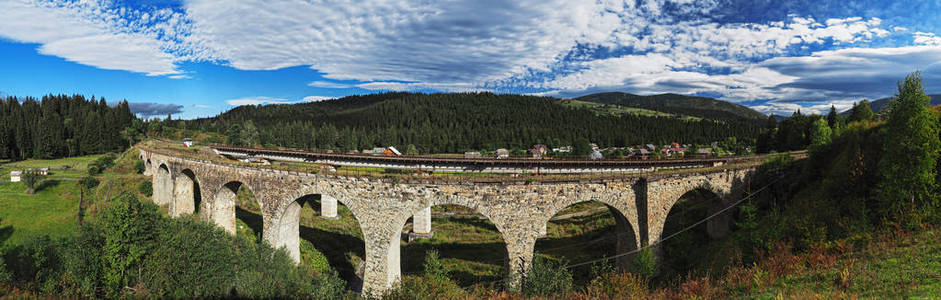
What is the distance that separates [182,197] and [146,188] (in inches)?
539

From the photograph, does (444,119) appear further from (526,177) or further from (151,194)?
(526,177)

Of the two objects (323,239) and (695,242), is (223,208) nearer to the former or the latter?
(323,239)

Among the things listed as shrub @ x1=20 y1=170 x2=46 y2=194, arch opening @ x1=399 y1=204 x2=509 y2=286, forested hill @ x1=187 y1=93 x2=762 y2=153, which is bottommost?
arch opening @ x1=399 y1=204 x2=509 y2=286

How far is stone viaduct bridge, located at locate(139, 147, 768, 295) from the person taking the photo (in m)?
23.5

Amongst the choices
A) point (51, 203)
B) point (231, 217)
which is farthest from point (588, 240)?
point (51, 203)

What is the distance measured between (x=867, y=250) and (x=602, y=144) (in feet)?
385

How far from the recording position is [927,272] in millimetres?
12172

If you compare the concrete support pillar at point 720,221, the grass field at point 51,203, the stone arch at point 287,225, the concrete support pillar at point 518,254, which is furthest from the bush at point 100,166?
the concrete support pillar at point 720,221

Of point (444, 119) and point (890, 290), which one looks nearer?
point (890, 290)

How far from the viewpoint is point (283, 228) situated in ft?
94.1

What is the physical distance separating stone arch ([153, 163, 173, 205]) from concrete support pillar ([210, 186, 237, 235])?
19518 mm

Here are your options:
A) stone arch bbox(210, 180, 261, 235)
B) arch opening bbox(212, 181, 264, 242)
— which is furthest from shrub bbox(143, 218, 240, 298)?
stone arch bbox(210, 180, 261, 235)

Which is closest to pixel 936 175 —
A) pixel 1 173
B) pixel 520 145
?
pixel 1 173

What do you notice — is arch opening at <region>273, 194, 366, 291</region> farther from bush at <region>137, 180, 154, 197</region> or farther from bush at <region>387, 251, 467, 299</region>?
bush at <region>137, 180, 154, 197</region>
